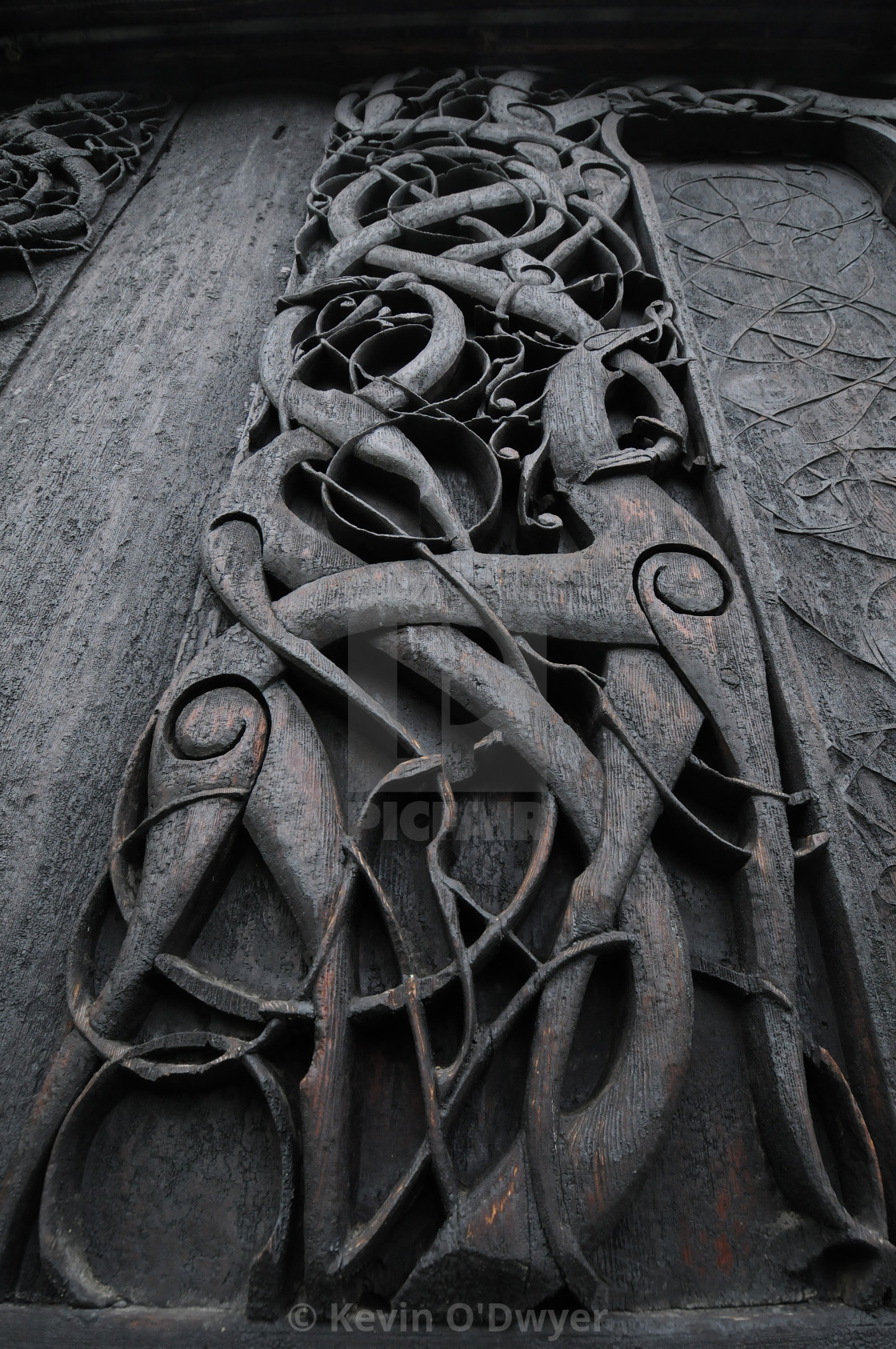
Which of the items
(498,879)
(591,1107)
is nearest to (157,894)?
(498,879)

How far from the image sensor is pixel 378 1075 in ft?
2.85

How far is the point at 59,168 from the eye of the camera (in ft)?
7.54

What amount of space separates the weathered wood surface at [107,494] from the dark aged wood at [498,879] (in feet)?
0.44

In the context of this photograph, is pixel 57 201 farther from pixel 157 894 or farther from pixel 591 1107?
pixel 591 1107

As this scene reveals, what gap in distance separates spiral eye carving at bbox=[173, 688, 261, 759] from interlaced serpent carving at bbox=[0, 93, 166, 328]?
1321mm

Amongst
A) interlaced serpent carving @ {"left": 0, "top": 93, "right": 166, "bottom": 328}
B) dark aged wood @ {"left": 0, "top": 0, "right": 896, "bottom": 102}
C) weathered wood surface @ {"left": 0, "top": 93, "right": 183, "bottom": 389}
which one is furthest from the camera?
dark aged wood @ {"left": 0, "top": 0, "right": 896, "bottom": 102}

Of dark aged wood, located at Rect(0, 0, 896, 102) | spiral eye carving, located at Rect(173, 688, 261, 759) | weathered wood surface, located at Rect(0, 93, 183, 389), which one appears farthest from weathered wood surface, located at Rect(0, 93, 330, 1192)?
dark aged wood, located at Rect(0, 0, 896, 102)

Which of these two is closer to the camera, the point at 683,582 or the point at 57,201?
the point at 683,582

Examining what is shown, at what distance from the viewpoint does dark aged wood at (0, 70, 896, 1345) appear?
2.53 feet

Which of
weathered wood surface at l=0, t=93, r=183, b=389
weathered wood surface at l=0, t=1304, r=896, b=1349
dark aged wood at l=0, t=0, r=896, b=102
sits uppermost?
dark aged wood at l=0, t=0, r=896, b=102

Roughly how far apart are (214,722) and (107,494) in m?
0.71

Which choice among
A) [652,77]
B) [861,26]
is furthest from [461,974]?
[861,26]

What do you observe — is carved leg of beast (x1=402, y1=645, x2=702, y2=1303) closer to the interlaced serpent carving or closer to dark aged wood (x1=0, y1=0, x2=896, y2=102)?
the interlaced serpent carving

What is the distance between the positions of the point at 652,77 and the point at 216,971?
8.91ft
